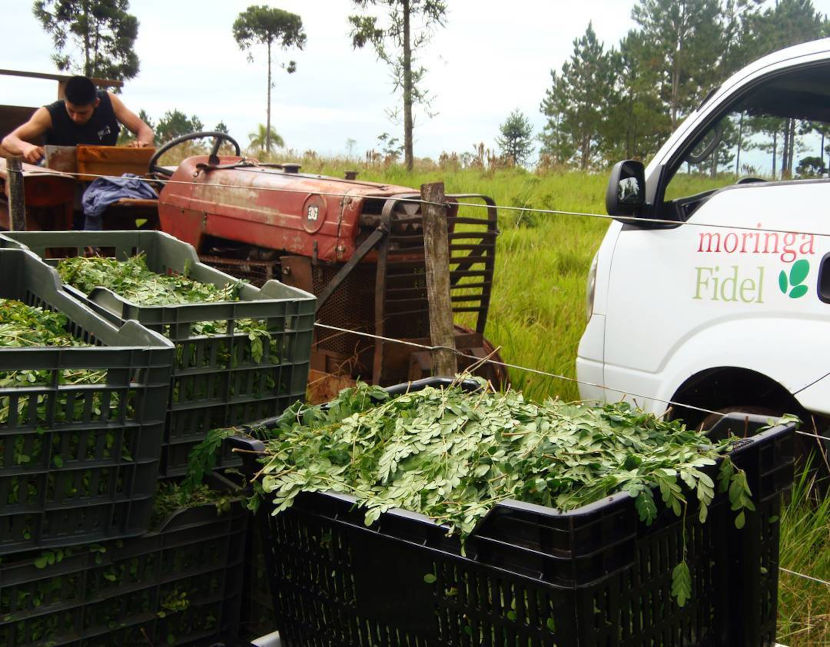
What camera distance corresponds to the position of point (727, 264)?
3627 millimetres

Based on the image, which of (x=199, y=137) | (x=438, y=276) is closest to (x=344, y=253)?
(x=438, y=276)

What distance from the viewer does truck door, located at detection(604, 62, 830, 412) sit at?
133 inches

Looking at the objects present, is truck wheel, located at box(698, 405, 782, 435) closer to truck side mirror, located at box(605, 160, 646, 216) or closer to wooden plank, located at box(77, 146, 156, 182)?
truck side mirror, located at box(605, 160, 646, 216)

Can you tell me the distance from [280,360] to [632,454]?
122 centimetres

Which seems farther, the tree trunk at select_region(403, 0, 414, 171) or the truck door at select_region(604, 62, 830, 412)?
the tree trunk at select_region(403, 0, 414, 171)

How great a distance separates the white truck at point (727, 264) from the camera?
3.40 meters

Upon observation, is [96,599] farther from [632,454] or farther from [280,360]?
[632,454]

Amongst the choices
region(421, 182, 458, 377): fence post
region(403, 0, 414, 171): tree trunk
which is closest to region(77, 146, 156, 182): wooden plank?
region(421, 182, 458, 377): fence post

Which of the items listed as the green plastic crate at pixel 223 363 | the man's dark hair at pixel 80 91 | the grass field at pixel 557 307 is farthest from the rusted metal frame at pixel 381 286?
the man's dark hair at pixel 80 91

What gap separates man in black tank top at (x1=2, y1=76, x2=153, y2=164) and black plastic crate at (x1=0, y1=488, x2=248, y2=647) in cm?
535

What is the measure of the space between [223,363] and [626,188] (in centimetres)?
193

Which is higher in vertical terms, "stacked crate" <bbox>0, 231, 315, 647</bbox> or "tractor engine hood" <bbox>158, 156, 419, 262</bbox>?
"tractor engine hood" <bbox>158, 156, 419, 262</bbox>

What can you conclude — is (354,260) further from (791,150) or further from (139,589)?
(139,589)

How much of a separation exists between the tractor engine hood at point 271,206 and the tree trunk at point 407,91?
1226cm
